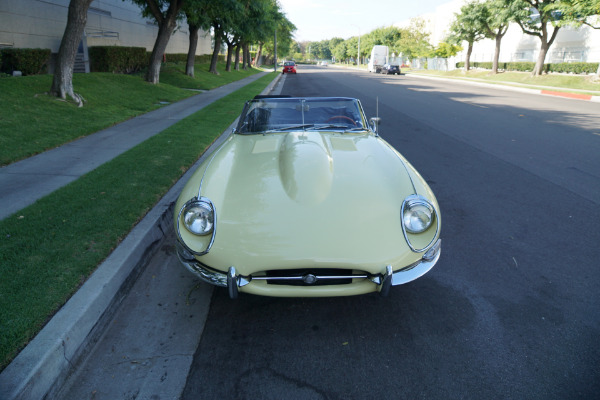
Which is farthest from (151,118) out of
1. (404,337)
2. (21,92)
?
(404,337)

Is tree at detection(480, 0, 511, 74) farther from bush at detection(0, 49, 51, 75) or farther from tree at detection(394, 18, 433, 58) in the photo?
bush at detection(0, 49, 51, 75)

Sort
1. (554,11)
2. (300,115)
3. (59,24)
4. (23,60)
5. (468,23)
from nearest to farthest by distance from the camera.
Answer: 1. (300,115)
2. (23,60)
3. (59,24)
4. (554,11)
5. (468,23)

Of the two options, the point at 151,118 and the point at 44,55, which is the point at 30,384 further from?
the point at 44,55

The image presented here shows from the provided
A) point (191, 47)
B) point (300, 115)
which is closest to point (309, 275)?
point (300, 115)

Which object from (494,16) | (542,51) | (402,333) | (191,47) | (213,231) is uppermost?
(494,16)

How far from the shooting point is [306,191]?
292 centimetres

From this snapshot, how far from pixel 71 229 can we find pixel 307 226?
2535 mm

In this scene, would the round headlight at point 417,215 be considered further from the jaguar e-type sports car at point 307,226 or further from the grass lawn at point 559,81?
the grass lawn at point 559,81

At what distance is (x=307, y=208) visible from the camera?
278 centimetres

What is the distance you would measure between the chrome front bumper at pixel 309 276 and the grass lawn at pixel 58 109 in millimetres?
5251

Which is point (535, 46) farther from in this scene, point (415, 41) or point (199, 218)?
point (199, 218)

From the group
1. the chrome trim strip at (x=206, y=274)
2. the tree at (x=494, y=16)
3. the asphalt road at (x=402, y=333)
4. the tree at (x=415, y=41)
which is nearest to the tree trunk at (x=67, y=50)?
the asphalt road at (x=402, y=333)

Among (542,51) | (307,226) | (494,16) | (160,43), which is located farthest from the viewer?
(494,16)

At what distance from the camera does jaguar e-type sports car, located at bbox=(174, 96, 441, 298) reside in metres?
2.57
